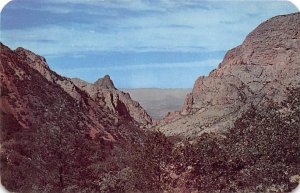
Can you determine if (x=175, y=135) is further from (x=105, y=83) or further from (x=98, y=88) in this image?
(x=98, y=88)

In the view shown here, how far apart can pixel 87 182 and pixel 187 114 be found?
219 centimetres

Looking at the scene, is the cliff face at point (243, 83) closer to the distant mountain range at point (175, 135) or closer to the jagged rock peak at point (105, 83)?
the distant mountain range at point (175, 135)

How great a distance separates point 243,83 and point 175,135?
1693 millimetres

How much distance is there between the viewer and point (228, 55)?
1325 cm

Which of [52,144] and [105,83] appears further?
[105,83]

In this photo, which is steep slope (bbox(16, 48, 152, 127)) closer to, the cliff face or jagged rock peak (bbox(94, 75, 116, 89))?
jagged rock peak (bbox(94, 75, 116, 89))

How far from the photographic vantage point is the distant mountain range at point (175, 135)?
13.0 meters

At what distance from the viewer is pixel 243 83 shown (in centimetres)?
1364

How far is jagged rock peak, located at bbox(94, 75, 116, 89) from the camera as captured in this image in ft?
43.9

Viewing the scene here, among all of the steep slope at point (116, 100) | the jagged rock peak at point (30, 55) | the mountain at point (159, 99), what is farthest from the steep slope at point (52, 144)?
the mountain at point (159, 99)

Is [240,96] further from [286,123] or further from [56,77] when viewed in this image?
[56,77]

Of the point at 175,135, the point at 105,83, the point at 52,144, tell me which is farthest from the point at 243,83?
the point at 52,144

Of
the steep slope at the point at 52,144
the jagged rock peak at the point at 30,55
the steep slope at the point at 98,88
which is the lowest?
the steep slope at the point at 52,144

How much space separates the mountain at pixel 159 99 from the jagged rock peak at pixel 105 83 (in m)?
0.37
